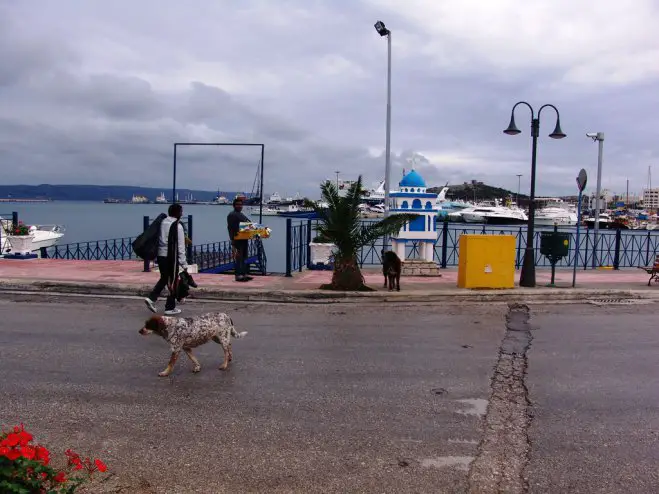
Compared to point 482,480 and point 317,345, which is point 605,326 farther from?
point 482,480

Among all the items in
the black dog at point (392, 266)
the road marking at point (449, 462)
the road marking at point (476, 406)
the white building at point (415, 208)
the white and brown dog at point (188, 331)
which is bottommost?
the road marking at point (449, 462)

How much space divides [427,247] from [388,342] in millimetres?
7785

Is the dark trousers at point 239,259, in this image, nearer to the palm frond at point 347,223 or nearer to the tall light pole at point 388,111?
the palm frond at point 347,223

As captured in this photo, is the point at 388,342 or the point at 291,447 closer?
the point at 291,447

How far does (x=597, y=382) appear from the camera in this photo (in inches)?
236

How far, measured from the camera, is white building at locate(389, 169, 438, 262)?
1477cm

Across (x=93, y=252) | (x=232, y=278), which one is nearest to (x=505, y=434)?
(x=232, y=278)

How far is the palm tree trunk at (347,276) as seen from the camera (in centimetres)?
1190

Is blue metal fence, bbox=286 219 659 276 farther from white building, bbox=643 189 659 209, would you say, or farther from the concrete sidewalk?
white building, bbox=643 189 659 209

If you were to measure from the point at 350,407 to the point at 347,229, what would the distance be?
271 inches

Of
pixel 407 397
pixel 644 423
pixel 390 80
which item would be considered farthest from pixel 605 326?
pixel 390 80

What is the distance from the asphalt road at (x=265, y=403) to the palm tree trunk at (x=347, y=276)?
305 centimetres

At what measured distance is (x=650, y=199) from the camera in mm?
157375

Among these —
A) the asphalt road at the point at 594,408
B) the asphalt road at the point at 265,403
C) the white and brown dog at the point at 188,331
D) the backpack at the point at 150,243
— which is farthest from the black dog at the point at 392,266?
the white and brown dog at the point at 188,331
